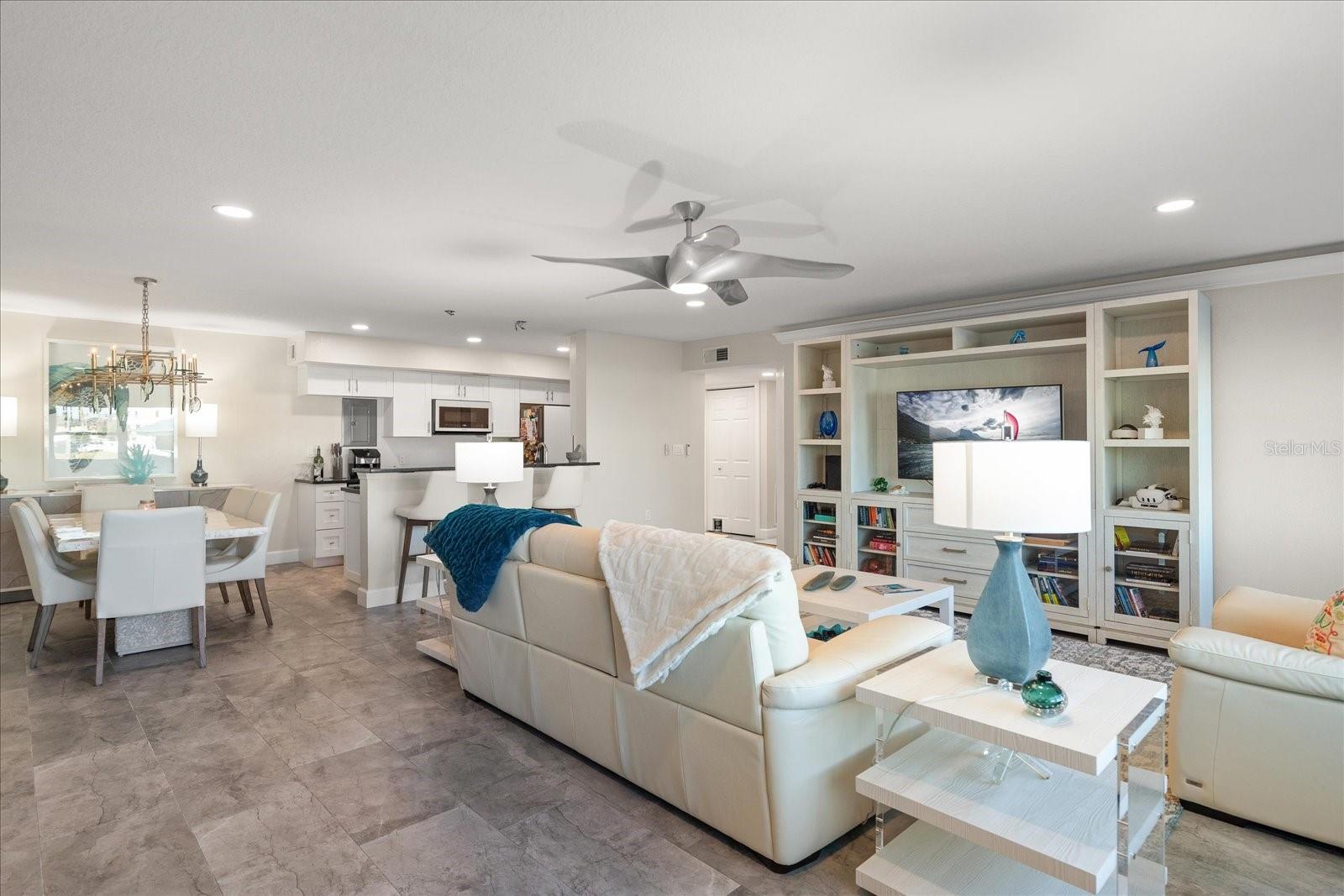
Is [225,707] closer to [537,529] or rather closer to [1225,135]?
[537,529]

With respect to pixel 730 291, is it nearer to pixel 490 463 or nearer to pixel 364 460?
pixel 490 463

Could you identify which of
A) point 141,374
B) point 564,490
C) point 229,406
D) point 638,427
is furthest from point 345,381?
point 638,427

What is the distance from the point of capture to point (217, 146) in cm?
246

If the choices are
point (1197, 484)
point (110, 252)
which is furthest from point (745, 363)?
point (110, 252)

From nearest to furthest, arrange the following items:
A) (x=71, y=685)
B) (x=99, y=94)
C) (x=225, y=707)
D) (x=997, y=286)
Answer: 1. (x=99, y=94)
2. (x=225, y=707)
3. (x=71, y=685)
4. (x=997, y=286)

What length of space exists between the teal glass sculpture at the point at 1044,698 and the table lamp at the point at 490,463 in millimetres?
2775

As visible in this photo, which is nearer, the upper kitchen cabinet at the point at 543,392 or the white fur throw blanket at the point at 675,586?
the white fur throw blanket at the point at 675,586

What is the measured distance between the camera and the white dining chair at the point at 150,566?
359cm

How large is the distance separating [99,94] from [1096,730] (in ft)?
10.6

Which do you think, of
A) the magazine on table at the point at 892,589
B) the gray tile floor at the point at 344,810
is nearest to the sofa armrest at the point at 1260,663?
the gray tile floor at the point at 344,810

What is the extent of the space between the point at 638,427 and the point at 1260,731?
5.41 meters

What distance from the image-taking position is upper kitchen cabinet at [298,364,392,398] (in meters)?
6.72

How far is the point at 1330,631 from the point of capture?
2148 mm

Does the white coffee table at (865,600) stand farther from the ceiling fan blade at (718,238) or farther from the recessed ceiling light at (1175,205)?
the recessed ceiling light at (1175,205)
